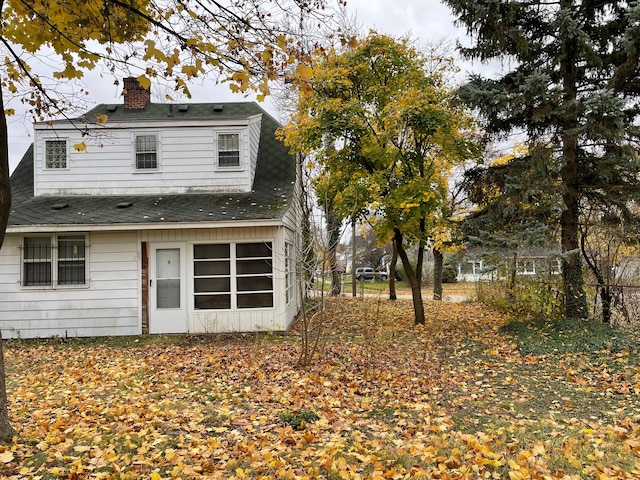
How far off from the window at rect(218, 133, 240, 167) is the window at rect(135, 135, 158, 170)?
5.75 ft

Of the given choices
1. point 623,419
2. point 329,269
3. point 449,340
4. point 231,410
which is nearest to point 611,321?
point 449,340

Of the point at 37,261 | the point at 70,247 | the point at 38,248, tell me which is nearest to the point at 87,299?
the point at 70,247

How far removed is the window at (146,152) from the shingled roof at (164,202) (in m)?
0.57

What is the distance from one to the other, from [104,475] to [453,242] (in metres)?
8.87

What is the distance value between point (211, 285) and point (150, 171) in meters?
3.72

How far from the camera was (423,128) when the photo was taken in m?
10.7

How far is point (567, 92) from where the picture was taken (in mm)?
9578

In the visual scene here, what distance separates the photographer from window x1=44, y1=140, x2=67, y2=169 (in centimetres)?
1226

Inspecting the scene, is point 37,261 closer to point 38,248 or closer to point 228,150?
point 38,248

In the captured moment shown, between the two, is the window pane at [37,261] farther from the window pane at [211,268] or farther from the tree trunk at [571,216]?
the tree trunk at [571,216]

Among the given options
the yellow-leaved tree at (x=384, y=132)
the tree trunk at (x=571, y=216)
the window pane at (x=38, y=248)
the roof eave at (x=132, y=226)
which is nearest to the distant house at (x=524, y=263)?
the tree trunk at (x=571, y=216)

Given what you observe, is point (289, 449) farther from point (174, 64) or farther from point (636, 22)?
point (636, 22)

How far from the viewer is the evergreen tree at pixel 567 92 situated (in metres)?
8.67

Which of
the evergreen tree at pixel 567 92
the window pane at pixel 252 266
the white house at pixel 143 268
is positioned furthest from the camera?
the window pane at pixel 252 266
